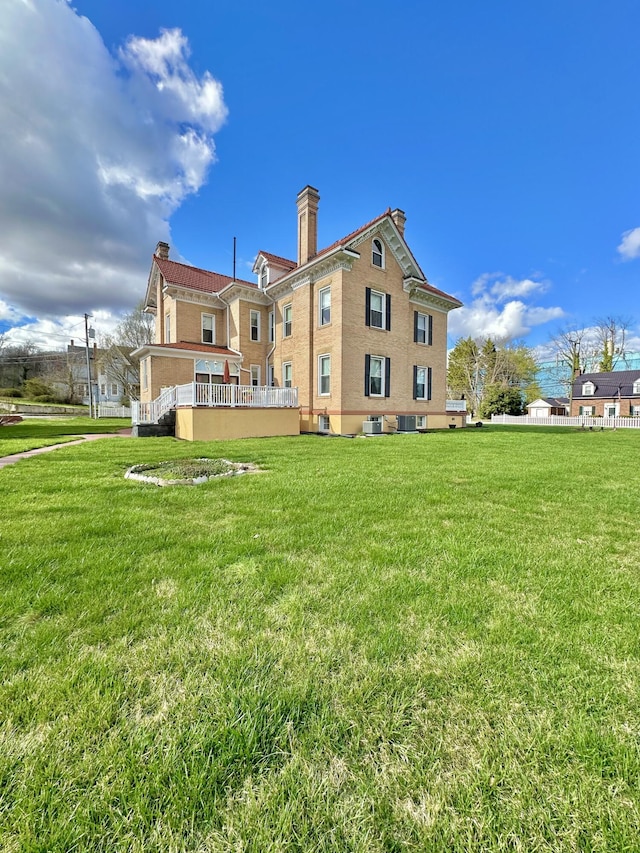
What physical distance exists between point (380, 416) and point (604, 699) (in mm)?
15568

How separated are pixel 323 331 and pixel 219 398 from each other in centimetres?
589

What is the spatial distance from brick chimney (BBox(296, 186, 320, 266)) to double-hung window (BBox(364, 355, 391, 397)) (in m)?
5.83

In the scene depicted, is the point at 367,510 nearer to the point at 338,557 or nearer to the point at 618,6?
the point at 338,557

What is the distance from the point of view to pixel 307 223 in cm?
1678

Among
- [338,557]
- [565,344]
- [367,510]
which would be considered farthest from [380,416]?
[565,344]

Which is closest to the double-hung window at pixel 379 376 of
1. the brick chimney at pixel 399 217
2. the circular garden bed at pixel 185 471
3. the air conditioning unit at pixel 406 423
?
the air conditioning unit at pixel 406 423

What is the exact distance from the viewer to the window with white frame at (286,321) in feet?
58.8

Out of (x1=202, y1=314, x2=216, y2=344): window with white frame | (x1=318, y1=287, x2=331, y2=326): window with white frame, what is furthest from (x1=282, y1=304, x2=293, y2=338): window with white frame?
(x1=202, y1=314, x2=216, y2=344): window with white frame

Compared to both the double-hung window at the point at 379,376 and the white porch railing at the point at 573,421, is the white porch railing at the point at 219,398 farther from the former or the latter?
the white porch railing at the point at 573,421

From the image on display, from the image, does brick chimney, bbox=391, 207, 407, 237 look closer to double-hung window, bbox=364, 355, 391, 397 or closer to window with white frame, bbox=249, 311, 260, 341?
double-hung window, bbox=364, 355, 391, 397

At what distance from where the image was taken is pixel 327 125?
630 inches

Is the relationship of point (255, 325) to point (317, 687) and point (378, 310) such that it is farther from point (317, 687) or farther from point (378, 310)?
point (317, 687)

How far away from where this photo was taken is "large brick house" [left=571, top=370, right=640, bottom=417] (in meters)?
41.7

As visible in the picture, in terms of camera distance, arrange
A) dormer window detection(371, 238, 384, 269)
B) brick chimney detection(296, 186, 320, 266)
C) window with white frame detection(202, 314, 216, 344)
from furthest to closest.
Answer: window with white frame detection(202, 314, 216, 344) → brick chimney detection(296, 186, 320, 266) → dormer window detection(371, 238, 384, 269)
